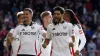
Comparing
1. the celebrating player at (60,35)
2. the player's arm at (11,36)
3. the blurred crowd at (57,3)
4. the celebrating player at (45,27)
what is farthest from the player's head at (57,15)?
the blurred crowd at (57,3)

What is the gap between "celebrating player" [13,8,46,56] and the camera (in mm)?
13547

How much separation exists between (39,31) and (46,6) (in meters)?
14.4

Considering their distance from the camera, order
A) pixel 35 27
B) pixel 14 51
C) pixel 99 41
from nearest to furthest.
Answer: pixel 35 27
pixel 14 51
pixel 99 41

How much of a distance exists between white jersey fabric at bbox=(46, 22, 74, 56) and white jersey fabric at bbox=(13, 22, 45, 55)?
96cm

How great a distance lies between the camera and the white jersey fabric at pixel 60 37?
41.3 feet

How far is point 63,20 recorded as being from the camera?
41.8 feet

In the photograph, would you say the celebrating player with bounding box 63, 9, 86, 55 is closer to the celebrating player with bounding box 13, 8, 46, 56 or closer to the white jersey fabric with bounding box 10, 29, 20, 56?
the celebrating player with bounding box 13, 8, 46, 56

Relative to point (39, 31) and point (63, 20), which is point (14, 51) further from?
point (63, 20)

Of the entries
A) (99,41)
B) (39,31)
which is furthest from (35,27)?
(99,41)

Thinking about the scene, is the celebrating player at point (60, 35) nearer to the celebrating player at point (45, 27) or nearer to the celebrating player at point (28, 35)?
the celebrating player at point (28, 35)

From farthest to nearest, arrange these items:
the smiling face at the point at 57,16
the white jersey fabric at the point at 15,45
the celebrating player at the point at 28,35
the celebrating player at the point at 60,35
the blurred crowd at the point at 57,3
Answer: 1. the blurred crowd at the point at 57,3
2. the white jersey fabric at the point at 15,45
3. the celebrating player at the point at 28,35
4. the celebrating player at the point at 60,35
5. the smiling face at the point at 57,16

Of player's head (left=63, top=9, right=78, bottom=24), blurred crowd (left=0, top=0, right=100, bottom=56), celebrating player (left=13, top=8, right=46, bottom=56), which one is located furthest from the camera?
blurred crowd (left=0, top=0, right=100, bottom=56)

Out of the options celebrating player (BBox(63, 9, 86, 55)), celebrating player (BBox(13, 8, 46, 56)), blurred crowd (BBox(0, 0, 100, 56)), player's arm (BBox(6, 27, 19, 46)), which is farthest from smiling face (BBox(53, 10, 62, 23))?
blurred crowd (BBox(0, 0, 100, 56))

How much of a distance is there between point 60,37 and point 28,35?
128cm
